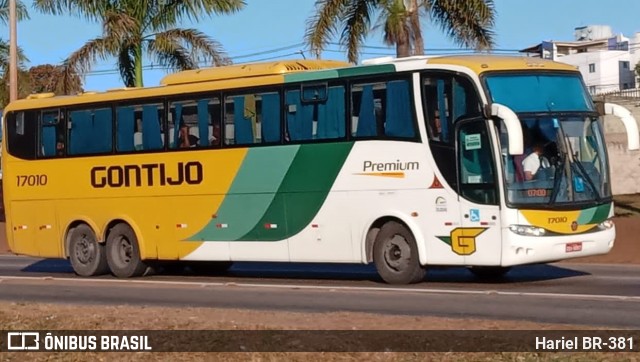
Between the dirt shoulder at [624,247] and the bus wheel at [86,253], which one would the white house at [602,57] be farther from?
the bus wheel at [86,253]

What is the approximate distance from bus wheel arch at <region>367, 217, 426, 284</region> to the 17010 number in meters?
7.69

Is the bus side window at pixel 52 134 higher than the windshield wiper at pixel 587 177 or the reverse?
higher

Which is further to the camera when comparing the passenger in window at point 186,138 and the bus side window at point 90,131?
the bus side window at point 90,131

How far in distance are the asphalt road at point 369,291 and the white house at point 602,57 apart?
68.8 metres

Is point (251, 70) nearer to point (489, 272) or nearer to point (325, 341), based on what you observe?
point (489, 272)

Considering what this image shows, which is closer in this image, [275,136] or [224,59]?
[275,136]

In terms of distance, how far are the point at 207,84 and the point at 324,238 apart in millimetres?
3633

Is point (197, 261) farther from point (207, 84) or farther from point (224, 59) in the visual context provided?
point (224, 59)

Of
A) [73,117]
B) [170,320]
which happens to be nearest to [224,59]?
[73,117]

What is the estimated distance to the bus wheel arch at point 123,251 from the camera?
73.5 ft

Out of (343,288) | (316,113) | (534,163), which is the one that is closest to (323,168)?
(316,113)

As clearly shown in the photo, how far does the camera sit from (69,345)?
1100 centimetres

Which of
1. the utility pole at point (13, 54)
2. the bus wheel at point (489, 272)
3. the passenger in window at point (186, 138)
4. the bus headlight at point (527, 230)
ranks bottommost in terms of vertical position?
the bus wheel at point (489, 272)

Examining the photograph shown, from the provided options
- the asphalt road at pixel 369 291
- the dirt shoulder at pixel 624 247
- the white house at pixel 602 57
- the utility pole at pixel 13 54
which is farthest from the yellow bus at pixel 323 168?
the white house at pixel 602 57
